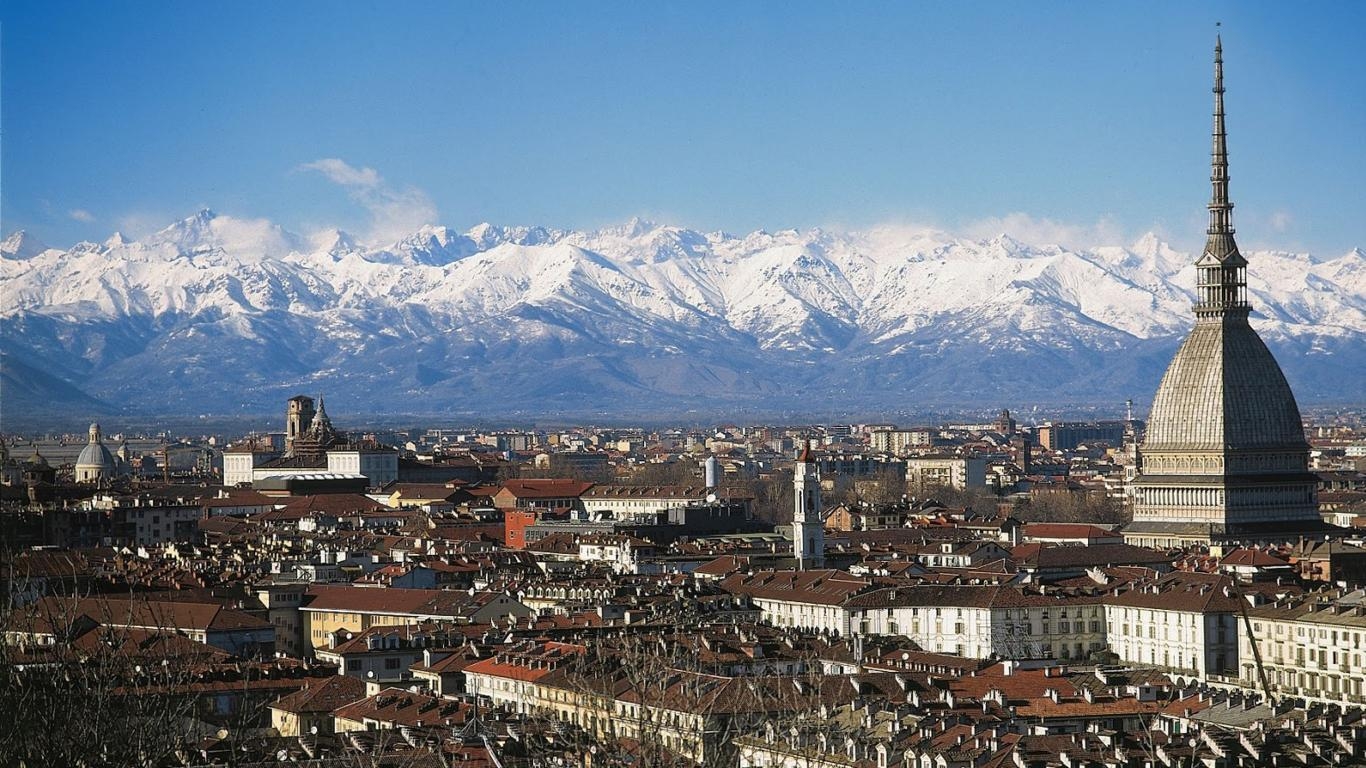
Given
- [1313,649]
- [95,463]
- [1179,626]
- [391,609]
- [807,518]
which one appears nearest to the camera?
[1313,649]

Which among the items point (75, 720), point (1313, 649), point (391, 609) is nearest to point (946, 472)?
point (391, 609)

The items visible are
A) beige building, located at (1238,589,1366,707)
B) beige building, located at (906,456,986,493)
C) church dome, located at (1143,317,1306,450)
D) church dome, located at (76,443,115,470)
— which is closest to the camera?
beige building, located at (1238,589,1366,707)

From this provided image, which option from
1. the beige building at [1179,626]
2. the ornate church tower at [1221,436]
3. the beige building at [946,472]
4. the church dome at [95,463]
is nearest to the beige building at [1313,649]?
the beige building at [1179,626]

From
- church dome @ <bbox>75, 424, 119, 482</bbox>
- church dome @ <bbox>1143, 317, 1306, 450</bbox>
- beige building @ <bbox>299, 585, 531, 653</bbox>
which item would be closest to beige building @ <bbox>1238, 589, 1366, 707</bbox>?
beige building @ <bbox>299, 585, 531, 653</bbox>

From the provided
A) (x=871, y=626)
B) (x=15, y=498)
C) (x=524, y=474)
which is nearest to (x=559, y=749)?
(x=871, y=626)

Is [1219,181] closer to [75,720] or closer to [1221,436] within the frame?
[1221,436]

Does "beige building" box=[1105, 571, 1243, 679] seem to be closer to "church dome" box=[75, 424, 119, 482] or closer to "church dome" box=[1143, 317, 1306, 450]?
"church dome" box=[1143, 317, 1306, 450]
